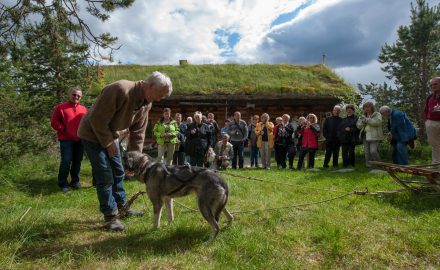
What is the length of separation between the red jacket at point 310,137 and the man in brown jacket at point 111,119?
7482 mm

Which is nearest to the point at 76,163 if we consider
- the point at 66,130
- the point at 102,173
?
the point at 66,130

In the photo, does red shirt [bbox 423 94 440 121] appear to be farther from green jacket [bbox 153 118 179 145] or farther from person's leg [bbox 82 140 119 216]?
person's leg [bbox 82 140 119 216]

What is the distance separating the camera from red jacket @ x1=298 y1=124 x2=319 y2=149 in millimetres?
11016

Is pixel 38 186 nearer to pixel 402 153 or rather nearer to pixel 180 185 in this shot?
pixel 180 185

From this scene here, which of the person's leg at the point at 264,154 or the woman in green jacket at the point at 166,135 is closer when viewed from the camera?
the woman in green jacket at the point at 166,135

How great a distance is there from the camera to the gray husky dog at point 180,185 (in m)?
4.20

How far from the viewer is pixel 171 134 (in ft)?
33.5

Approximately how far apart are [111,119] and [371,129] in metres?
8.24

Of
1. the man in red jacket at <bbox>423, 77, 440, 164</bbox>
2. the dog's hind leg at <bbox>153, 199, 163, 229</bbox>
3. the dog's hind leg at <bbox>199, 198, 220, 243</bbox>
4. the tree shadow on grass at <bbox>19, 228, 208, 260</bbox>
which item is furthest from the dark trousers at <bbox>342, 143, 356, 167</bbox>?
the dog's hind leg at <bbox>153, 199, 163, 229</bbox>

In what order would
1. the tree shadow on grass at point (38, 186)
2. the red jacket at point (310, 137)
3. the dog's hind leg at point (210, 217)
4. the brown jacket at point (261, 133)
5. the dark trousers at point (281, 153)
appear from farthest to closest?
the brown jacket at point (261, 133) → the dark trousers at point (281, 153) → the red jacket at point (310, 137) → the tree shadow on grass at point (38, 186) → the dog's hind leg at point (210, 217)

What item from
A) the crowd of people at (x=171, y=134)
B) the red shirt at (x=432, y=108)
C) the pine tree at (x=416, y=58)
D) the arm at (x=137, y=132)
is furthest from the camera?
the pine tree at (x=416, y=58)

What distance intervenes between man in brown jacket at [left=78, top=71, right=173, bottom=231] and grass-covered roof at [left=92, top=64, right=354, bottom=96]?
1622 centimetres

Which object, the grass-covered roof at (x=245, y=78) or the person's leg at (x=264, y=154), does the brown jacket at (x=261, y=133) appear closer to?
the person's leg at (x=264, y=154)

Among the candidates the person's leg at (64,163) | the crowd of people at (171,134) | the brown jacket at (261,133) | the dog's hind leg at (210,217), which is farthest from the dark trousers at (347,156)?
the person's leg at (64,163)
